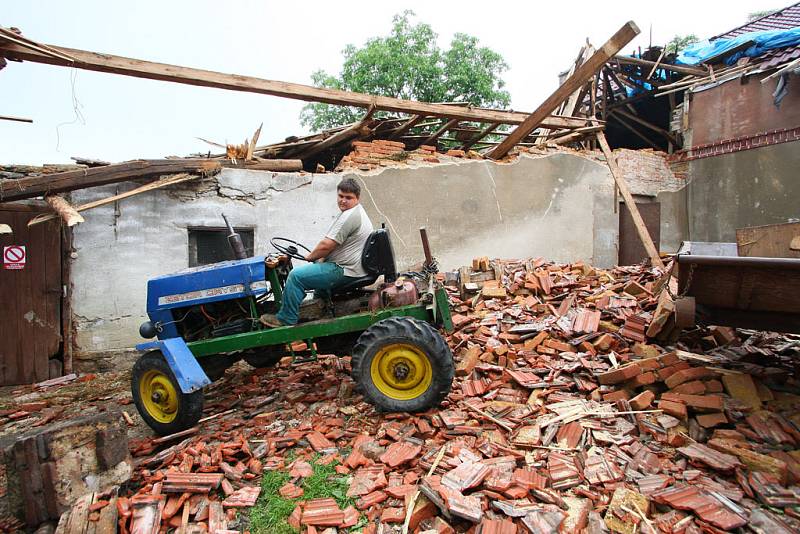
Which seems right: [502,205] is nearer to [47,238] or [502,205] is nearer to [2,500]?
[47,238]

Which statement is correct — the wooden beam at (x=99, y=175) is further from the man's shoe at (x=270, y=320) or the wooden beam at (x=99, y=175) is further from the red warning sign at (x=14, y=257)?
the man's shoe at (x=270, y=320)

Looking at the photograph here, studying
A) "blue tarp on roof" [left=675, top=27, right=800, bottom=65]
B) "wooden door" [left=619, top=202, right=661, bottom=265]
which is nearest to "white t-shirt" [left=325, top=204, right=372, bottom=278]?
"wooden door" [left=619, top=202, right=661, bottom=265]

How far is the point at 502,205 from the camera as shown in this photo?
9.38 metres

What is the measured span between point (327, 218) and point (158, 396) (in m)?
4.58

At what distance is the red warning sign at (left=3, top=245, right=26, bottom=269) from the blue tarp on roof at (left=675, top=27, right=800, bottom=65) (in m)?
14.8

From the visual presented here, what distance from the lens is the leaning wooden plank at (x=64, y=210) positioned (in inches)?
210

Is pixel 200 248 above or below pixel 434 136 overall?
below

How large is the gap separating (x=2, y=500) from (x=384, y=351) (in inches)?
117

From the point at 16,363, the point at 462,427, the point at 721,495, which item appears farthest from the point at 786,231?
the point at 16,363

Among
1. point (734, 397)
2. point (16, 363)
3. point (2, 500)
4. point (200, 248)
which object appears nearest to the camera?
point (2, 500)

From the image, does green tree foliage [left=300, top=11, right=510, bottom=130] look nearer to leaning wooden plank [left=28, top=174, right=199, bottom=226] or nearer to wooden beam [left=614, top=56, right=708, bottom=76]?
wooden beam [left=614, top=56, right=708, bottom=76]

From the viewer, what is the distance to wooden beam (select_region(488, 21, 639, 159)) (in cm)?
581

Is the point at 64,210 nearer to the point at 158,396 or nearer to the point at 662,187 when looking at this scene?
the point at 158,396

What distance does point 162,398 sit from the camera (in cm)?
402
